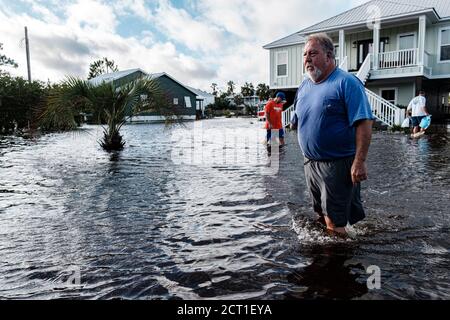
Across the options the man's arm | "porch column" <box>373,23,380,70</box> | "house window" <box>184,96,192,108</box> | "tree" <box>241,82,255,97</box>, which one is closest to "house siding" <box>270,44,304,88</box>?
"porch column" <box>373,23,380,70</box>

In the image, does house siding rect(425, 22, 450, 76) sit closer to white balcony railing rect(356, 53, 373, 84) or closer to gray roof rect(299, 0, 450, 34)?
gray roof rect(299, 0, 450, 34)

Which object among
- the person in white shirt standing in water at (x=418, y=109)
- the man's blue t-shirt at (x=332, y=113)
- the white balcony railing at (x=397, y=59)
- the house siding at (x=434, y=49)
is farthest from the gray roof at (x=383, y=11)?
the man's blue t-shirt at (x=332, y=113)

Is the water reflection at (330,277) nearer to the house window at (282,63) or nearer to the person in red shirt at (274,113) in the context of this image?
the person in red shirt at (274,113)

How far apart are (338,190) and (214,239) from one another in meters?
1.34

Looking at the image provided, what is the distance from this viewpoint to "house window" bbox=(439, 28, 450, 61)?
19.6m

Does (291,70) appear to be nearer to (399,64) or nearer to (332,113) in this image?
(399,64)

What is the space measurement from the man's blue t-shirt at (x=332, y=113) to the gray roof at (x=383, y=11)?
59.8ft

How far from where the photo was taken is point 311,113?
10.6 feet

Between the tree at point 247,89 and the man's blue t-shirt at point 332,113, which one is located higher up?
the tree at point 247,89

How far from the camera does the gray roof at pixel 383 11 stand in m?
18.9

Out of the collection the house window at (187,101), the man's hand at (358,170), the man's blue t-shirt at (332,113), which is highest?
the house window at (187,101)

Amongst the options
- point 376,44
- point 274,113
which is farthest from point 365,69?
point 274,113

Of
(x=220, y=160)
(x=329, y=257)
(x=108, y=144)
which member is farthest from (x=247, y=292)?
(x=108, y=144)

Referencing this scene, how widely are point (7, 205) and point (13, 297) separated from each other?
3.05 meters
